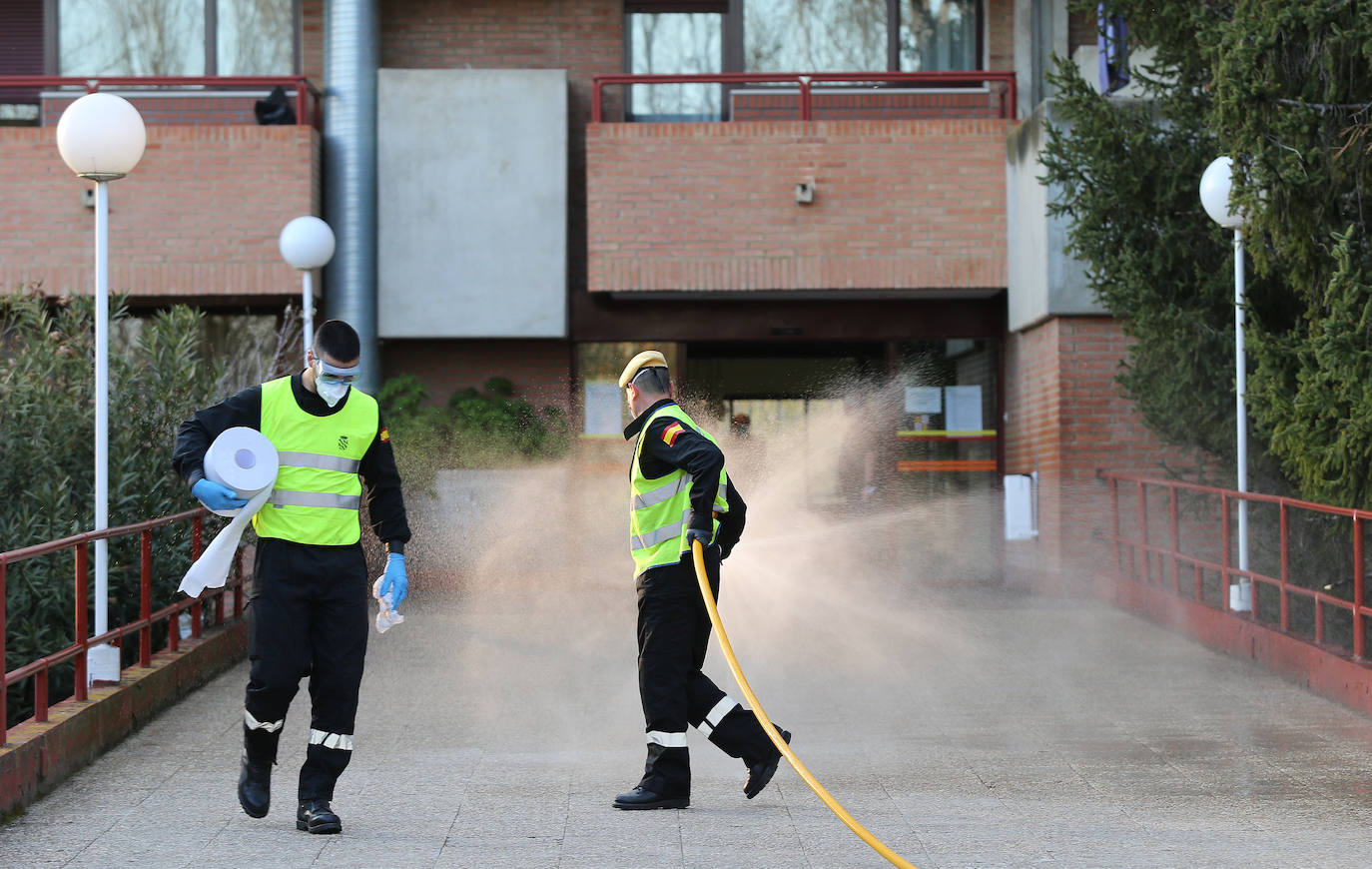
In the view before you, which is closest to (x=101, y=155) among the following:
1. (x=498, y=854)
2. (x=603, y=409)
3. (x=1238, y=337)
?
(x=498, y=854)

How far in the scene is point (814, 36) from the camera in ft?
56.9

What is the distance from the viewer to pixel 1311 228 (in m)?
9.41

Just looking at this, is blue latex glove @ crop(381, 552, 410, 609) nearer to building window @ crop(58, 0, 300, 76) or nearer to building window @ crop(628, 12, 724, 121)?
building window @ crop(628, 12, 724, 121)

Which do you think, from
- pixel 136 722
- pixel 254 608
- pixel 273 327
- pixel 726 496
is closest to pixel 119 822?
pixel 254 608

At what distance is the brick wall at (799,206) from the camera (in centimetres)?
1602

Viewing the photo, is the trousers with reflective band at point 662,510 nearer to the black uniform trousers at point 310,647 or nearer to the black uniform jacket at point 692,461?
the black uniform jacket at point 692,461

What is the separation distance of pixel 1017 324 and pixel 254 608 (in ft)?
36.3

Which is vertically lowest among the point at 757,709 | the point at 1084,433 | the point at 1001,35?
the point at 757,709

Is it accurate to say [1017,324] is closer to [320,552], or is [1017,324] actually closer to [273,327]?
[273,327]

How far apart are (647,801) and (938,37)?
1265 cm

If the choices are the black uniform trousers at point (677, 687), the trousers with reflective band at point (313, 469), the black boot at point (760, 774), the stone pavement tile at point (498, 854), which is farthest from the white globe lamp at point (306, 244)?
the stone pavement tile at point (498, 854)

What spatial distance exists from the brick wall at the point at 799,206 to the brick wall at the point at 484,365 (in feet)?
5.03

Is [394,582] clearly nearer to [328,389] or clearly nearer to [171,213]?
[328,389]

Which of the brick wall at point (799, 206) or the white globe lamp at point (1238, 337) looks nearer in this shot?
the white globe lamp at point (1238, 337)
